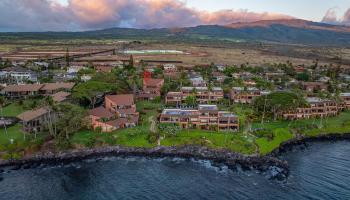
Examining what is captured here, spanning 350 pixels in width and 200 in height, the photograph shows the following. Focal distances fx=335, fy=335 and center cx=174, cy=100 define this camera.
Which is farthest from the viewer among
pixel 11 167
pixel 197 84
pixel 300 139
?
pixel 197 84

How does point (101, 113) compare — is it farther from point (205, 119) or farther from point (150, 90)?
point (150, 90)

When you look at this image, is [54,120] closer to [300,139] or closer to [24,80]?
[300,139]

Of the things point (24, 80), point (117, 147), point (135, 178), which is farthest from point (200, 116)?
point (24, 80)

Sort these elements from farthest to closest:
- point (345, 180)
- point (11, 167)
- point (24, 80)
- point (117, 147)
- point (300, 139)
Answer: point (24, 80), point (300, 139), point (117, 147), point (11, 167), point (345, 180)

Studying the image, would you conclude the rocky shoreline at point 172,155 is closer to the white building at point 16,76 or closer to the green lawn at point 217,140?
the green lawn at point 217,140

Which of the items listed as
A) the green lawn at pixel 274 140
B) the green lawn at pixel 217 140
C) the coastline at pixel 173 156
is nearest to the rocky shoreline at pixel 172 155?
the coastline at pixel 173 156

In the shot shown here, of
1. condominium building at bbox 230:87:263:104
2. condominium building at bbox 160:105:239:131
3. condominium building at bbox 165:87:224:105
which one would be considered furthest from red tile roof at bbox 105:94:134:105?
condominium building at bbox 230:87:263:104

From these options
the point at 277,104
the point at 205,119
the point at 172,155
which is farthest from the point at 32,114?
the point at 277,104
